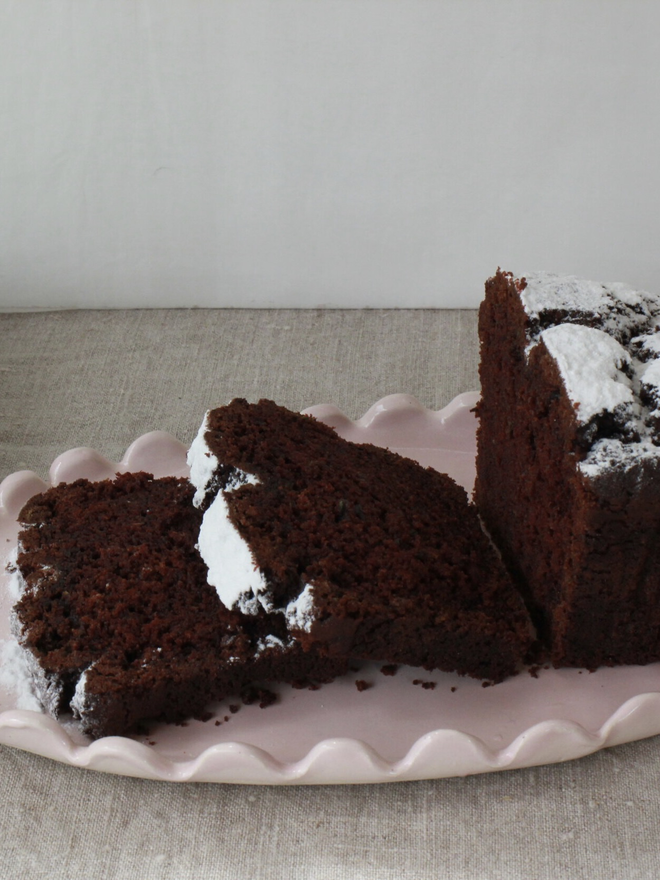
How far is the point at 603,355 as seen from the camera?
2.16 metres

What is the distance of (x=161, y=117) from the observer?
391cm

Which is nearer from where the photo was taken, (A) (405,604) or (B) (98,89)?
(A) (405,604)

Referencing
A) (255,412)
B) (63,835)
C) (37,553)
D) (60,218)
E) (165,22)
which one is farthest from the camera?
(60,218)

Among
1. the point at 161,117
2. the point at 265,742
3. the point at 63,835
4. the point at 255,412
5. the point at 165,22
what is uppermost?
the point at 165,22

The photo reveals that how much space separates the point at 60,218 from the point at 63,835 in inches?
110

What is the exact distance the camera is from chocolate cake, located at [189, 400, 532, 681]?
2.19 m

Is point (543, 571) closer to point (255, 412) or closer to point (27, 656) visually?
point (255, 412)

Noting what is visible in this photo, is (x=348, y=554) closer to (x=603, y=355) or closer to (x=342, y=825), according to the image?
(x=342, y=825)

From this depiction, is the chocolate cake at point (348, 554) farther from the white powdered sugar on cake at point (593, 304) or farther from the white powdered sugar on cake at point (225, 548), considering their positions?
the white powdered sugar on cake at point (593, 304)

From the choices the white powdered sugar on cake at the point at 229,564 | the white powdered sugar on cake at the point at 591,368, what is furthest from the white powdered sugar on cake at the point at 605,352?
the white powdered sugar on cake at the point at 229,564

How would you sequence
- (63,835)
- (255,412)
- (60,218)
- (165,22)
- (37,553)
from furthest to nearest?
(60,218) → (165,22) → (255,412) → (37,553) → (63,835)

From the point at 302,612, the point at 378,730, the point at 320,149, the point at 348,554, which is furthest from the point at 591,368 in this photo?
the point at 320,149

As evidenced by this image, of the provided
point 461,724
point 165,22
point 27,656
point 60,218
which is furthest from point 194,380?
point 461,724

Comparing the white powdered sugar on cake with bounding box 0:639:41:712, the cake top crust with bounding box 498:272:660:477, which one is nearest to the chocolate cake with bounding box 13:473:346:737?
the white powdered sugar on cake with bounding box 0:639:41:712
